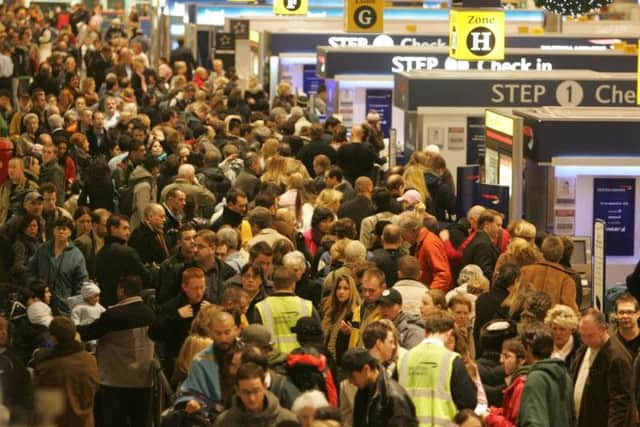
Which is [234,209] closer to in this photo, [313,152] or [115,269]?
[115,269]

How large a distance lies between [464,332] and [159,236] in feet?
12.6

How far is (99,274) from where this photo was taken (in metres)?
11.5

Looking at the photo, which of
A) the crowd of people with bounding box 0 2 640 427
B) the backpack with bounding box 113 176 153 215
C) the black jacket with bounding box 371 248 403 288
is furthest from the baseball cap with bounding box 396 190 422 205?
the backpack with bounding box 113 176 153 215

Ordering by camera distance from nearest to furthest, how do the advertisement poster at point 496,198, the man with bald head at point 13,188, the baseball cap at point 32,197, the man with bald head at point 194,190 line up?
the baseball cap at point 32,197 → the man with bald head at point 194,190 → the man with bald head at point 13,188 → the advertisement poster at point 496,198

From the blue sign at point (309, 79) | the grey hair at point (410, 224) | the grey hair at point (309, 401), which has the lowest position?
the grey hair at point (309, 401)

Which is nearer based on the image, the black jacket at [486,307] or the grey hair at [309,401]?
the grey hair at [309,401]

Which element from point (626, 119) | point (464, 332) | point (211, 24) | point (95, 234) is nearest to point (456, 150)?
point (626, 119)

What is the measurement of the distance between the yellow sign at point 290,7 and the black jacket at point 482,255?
2025 centimetres

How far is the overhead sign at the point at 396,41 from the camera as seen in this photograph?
86.6 ft

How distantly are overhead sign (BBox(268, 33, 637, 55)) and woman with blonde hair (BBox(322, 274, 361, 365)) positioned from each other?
16648 millimetres

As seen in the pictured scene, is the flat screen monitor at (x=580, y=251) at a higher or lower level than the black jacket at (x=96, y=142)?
lower

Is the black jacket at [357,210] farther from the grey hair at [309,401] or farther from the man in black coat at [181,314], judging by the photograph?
the grey hair at [309,401]

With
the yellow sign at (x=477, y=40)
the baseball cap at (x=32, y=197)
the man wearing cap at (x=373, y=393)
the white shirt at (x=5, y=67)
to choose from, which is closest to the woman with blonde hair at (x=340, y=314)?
the man wearing cap at (x=373, y=393)

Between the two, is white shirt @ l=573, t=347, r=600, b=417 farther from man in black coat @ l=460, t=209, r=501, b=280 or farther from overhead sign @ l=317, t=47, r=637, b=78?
overhead sign @ l=317, t=47, r=637, b=78
